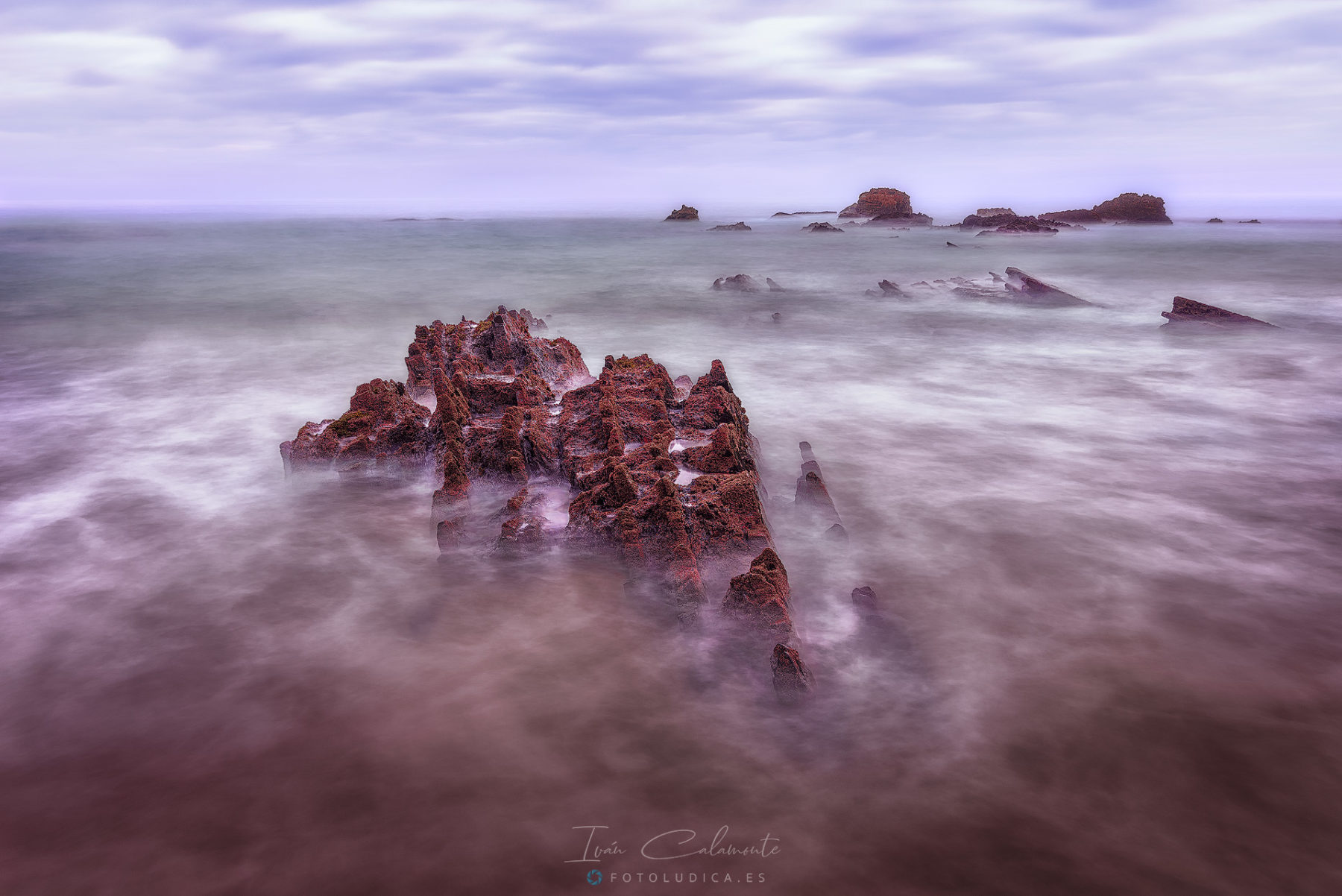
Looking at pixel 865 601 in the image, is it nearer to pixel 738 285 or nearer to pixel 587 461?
pixel 587 461

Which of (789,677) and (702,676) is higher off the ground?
(789,677)

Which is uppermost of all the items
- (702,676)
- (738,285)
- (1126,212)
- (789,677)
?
(1126,212)

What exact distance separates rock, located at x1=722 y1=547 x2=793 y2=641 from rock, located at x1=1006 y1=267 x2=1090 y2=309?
22.7 meters

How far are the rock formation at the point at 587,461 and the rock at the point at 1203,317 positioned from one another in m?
17.5

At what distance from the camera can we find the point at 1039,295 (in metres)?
25.4

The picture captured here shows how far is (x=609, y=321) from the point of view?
22.8 metres

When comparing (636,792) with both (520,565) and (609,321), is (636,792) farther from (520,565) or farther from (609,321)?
(609,321)

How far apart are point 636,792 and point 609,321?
19.4 metres

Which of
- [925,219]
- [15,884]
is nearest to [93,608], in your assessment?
[15,884]

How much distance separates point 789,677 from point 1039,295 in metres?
24.4

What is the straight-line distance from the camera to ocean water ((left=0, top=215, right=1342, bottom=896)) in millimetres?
4043

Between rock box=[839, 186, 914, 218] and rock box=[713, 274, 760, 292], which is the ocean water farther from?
rock box=[839, 186, 914, 218]

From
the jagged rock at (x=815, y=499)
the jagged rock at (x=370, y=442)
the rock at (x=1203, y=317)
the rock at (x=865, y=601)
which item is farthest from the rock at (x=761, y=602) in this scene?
the rock at (x=1203, y=317)

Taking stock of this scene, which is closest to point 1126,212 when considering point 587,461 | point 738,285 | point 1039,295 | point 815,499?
point 1039,295
